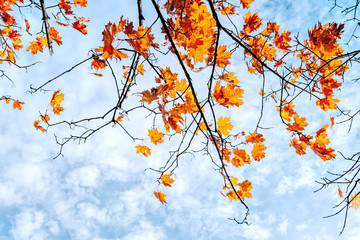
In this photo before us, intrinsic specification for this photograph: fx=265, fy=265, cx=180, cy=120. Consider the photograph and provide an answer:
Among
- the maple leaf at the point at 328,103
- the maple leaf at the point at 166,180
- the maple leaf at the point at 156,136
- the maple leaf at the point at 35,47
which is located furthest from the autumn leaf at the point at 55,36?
the maple leaf at the point at 328,103

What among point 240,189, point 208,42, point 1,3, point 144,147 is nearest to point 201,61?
point 208,42

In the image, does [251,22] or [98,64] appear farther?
[251,22]

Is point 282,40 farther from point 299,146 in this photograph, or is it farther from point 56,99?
point 56,99

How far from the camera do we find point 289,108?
3311 mm

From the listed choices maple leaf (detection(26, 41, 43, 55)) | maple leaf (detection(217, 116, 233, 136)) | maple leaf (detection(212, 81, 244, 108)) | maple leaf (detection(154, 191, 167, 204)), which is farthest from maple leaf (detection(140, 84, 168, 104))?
maple leaf (detection(26, 41, 43, 55))

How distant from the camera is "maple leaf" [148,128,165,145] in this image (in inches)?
110

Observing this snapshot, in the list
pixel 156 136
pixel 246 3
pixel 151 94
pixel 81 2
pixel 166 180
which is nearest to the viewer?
pixel 151 94

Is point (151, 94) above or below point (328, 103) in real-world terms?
below

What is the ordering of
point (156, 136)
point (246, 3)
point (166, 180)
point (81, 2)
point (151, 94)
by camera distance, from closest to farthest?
point (151, 94)
point (166, 180)
point (156, 136)
point (246, 3)
point (81, 2)

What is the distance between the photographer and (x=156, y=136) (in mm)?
2844

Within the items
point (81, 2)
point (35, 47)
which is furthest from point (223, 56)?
point (35, 47)

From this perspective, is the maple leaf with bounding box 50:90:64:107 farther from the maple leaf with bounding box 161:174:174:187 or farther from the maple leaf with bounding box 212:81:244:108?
the maple leaf with bounding box 212:81:244:108

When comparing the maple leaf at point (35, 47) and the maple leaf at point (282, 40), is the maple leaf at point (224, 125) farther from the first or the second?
the maple leaf at point (35, 47)

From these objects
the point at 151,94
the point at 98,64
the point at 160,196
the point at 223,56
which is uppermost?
the point at 98,64
